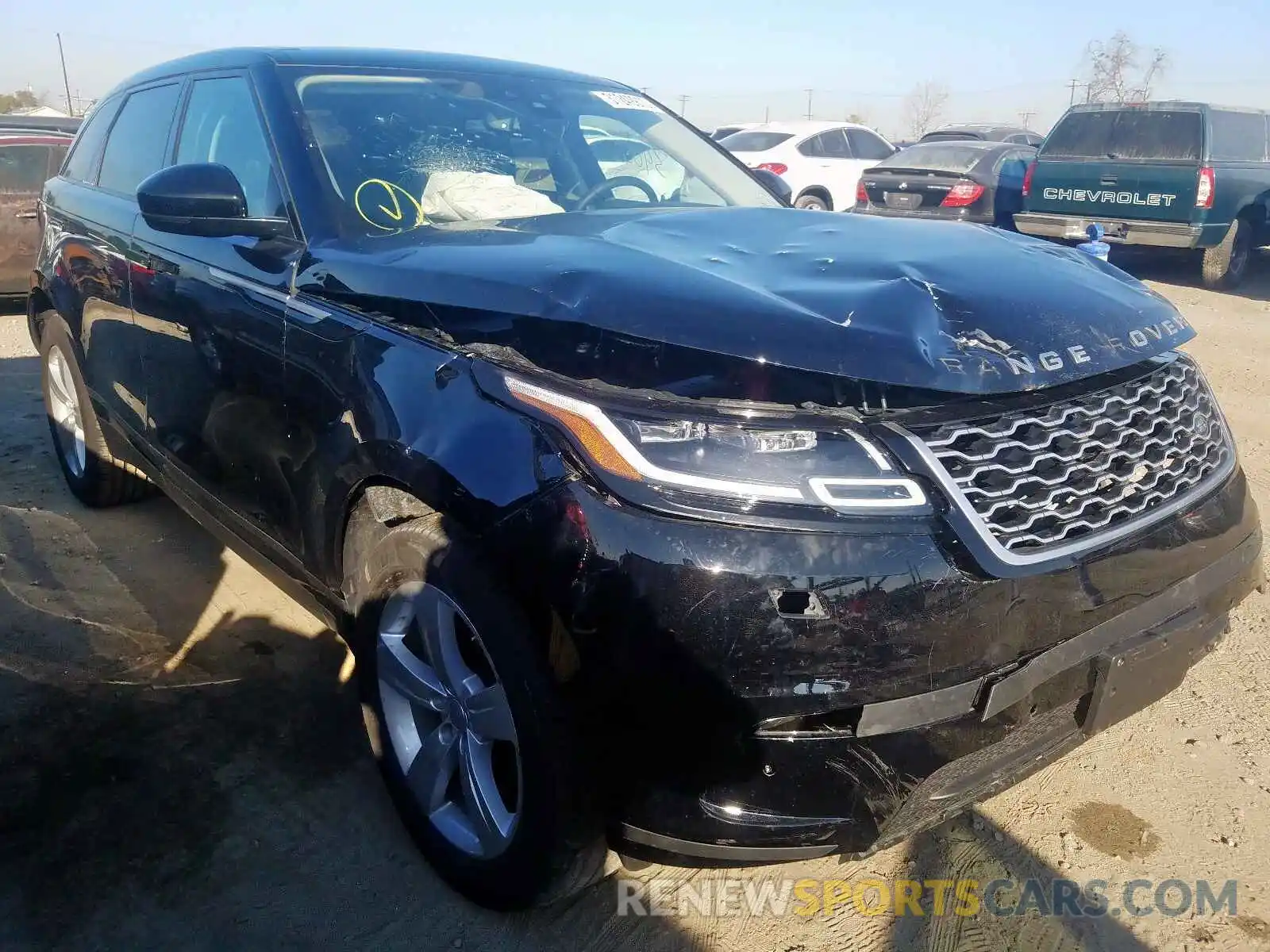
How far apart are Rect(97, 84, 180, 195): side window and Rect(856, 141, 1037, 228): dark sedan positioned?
9045 millimetres

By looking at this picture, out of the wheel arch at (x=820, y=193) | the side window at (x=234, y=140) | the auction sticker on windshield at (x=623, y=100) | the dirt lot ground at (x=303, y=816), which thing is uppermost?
the auction sticker on windshield at (x=623, y=100)

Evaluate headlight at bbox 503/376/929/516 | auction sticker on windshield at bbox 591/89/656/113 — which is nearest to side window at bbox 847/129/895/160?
auction sticker on windshield at bbox 591/89/656/113

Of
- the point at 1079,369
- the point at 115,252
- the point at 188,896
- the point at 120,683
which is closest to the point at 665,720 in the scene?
the point at 1079,369

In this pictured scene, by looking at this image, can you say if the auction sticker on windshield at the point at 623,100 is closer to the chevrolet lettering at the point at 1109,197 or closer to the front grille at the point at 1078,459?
the front grille at the point at 1078,459

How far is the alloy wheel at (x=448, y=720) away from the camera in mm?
1924

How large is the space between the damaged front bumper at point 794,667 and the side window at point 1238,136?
406 inches

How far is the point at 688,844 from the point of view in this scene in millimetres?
1687

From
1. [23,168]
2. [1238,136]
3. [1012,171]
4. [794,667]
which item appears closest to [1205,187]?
[1238,136]

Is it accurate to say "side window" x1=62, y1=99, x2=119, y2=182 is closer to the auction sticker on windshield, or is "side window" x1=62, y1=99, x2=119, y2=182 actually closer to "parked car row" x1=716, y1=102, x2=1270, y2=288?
the auction sticker on windshield

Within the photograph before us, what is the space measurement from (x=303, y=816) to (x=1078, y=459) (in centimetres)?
195

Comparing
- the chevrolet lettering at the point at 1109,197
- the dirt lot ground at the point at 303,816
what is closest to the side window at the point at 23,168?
the dirt lot ground at the point at 303,816

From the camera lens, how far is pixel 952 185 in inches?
443

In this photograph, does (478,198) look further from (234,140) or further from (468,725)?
(468,725)

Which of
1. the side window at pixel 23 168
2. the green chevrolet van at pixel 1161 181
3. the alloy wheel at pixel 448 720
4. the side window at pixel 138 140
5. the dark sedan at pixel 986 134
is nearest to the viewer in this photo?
the alloy wheel at pixel 448 720
